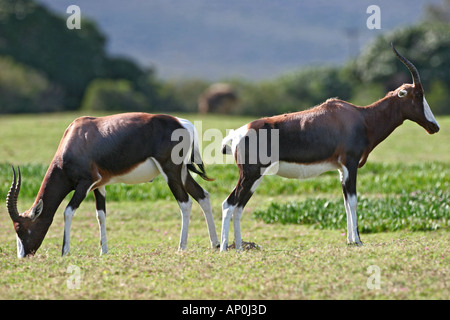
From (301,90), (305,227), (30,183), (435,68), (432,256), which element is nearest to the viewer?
(432,256)

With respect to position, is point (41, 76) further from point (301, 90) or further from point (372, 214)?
point (372, 214)

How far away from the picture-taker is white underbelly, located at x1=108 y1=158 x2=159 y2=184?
457 inches

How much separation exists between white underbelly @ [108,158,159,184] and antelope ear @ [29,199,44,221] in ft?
3.64

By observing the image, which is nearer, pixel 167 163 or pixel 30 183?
pixel 167 163

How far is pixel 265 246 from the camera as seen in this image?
12.8 m

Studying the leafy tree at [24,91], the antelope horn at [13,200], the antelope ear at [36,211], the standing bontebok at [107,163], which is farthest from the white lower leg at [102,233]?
the leafy tree at [24,91]

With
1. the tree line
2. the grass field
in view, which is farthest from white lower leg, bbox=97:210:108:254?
the tree line

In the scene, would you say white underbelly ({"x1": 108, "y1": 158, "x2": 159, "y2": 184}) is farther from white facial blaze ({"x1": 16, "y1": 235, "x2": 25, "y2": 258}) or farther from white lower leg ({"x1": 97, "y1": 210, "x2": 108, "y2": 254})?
white facial blaze ({"x1": 16, "y1": 235, "x2": 25, "y2": 258})

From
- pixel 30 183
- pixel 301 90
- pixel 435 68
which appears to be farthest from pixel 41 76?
pixel 30 183

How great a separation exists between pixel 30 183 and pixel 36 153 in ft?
28.0

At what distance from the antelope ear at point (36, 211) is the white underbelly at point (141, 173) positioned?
1109 millimetres

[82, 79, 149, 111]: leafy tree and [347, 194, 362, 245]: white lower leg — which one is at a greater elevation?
[82, 79, 149, 111]: leafy tree

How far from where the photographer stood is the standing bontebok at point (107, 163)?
11.4m

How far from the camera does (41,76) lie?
63312 millimetres
